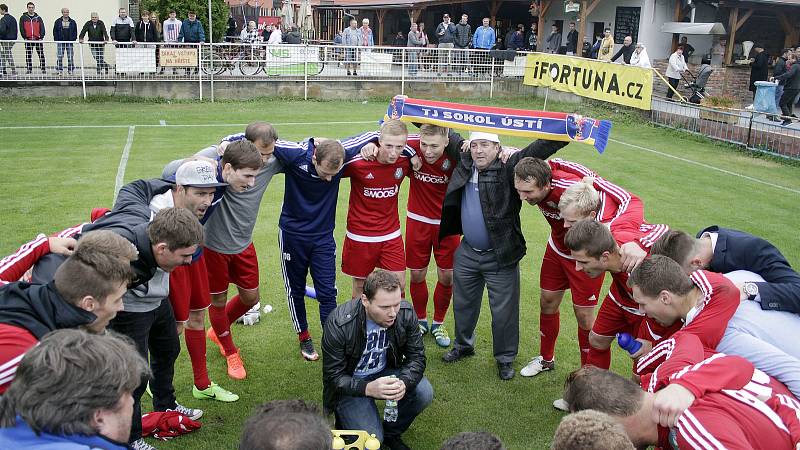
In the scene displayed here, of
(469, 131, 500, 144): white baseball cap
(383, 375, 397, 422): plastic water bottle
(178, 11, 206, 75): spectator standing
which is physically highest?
(178, 11, 206, 75): spectator standing

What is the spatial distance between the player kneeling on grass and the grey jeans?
53.1 inches

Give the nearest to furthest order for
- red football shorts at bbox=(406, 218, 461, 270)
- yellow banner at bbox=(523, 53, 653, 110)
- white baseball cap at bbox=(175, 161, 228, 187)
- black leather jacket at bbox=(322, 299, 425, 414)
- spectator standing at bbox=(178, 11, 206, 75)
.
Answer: black leather jacket at bbox=(322, 299, 425, 414), white baseball cap at bbox=(175, 161, 228, 187), red football shorts at bbox=(406, 218, 461, 270), yellow banner at bbox=(523, 53, 653, 110), spectator standing at bbox=(178, 11, 206, 75)

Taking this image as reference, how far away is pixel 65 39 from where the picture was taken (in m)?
22.7

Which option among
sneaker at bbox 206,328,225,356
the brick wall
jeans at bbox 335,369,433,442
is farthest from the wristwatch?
the brick wall

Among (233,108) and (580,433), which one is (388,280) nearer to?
(580,433)

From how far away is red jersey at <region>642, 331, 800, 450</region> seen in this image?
3.26 m

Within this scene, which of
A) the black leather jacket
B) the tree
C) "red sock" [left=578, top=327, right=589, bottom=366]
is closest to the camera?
the black leather jacket

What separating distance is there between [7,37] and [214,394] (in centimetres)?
1986

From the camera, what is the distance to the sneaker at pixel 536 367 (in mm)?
6527

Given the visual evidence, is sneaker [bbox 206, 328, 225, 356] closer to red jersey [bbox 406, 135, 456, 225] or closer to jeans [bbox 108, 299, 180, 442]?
jeans [bbox 108, 299, 180, 442]

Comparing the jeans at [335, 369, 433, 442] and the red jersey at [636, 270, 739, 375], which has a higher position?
the red jersey at [636, 270, 739, 375]

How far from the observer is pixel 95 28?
22531mm

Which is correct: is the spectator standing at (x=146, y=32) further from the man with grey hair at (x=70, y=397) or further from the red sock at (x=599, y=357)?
the man with grey hair at (x=70, y=397)

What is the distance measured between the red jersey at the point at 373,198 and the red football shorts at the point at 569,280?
1.55 metres
